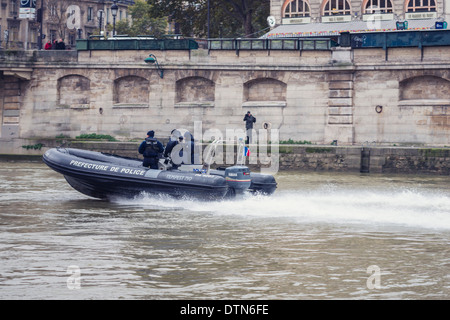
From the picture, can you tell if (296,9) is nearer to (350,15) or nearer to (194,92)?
(350,15)

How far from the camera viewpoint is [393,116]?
31.2 metres

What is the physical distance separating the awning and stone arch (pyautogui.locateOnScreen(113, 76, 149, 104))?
637 cm

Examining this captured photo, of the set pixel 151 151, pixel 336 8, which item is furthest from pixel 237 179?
pixel 336 8

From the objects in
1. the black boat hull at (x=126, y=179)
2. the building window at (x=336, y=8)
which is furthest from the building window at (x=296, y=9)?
the black boat hull at (x=126, y=179)

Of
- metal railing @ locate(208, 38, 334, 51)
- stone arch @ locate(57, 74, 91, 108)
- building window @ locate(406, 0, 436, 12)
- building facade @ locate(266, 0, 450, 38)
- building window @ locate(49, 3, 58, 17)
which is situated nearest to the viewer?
metal railing @ locate(208, 38, 334, 51)

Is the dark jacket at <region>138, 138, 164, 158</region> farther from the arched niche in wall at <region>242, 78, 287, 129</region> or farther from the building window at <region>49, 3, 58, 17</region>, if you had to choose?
the building window at <region>49, 3, 58, 17</region>

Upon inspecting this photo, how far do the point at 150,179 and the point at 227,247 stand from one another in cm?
502

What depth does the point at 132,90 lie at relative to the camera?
34188 millimetres

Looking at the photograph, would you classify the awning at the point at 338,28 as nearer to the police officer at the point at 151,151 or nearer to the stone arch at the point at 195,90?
the stone arch at the point at 195,90

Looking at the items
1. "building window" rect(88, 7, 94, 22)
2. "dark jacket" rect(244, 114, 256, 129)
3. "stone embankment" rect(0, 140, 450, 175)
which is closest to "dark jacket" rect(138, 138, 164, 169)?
"stone embankment" rect(0, 140, 450, 175)

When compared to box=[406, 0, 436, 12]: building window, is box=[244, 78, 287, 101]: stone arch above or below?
below

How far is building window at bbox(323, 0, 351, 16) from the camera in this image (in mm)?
35594

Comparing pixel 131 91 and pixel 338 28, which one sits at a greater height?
pixel 338 28

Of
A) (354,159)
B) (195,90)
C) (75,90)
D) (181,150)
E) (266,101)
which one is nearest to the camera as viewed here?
(181,150)
